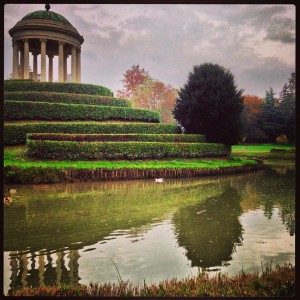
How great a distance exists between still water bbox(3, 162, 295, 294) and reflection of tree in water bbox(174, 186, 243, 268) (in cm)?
2

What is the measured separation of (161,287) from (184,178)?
8785 mm

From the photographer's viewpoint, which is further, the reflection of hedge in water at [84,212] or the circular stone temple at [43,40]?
the circular stone temple at [43,40]

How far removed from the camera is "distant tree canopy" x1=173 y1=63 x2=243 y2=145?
57.4ft

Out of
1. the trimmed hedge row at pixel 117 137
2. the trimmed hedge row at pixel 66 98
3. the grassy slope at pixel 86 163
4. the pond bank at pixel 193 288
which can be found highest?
the trimmed hedge row at pixel 66 98

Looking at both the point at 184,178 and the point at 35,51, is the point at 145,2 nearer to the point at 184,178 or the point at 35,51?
the point at 184,178

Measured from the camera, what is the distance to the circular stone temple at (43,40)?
63.2ft

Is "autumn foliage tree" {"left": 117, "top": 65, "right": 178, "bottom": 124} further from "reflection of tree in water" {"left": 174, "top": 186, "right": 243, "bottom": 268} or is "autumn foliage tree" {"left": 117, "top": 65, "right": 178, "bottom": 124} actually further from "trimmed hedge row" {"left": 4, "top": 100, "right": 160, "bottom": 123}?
"reflection of tree in water" {"left": 174, "top": 186, "right": 243, "bottom": 268}

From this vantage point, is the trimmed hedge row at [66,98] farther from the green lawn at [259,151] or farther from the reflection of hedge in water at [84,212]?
the reflection of hedge in water at [84,212]

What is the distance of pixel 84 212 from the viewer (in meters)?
6.96

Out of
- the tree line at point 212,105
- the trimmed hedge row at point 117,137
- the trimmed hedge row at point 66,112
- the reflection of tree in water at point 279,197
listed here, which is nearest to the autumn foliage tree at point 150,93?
the tree line at point 212,105

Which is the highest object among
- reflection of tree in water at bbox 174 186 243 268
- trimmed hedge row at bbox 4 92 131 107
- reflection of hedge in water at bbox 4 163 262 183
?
trimmed hedge row at bbox 4 92 131 107

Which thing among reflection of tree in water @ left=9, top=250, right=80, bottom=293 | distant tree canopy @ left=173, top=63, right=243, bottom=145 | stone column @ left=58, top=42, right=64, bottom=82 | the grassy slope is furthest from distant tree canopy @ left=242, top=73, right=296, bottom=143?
stone column @ left=58, top=42, right=64, bottom=82

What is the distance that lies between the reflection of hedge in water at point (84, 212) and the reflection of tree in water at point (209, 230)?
0.54 m

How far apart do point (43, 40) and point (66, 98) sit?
4.83 metres
